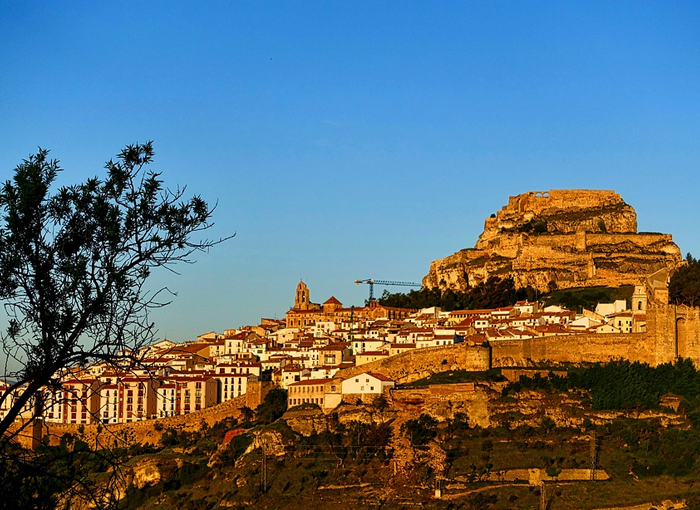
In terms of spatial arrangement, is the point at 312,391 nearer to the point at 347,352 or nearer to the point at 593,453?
the point at 347,352

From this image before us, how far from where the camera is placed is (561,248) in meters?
86.1

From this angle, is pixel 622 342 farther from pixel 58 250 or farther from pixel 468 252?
pixel 58 250

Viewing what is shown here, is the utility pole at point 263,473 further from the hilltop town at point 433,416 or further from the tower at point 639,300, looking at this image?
the tower at point 639,300

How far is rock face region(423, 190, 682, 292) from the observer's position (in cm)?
8306

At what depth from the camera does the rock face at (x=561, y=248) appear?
8306 cm

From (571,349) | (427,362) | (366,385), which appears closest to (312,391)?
(366,385)

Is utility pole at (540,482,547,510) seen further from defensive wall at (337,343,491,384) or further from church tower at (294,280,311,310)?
church tower at (294,280,311,310)

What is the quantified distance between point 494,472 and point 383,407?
27.6 ft

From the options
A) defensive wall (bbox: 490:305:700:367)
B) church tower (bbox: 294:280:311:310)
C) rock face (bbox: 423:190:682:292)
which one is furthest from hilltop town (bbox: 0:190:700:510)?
church tower (bbox: 294:280:311:310)

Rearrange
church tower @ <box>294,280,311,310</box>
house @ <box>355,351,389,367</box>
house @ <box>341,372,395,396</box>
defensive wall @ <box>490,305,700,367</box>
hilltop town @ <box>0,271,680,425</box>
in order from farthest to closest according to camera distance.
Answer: church tower @ <box>294,280,311,310</box> → house @ <box>355,351,389,367</box> → hilltop town @ <box>0,271,680,425</box> → house @ <box>341,372,395,396</box> → defensive wall @ <box>490,305,700,367</box>

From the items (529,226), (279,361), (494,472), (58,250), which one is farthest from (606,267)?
(58,250)

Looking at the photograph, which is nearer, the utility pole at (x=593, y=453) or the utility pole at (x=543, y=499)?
the utility pole at (x=543, y=499)

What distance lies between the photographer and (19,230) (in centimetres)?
859

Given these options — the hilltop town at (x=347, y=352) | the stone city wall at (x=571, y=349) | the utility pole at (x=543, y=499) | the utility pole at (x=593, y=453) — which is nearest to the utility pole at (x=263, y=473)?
the hilltop town at (x=347, y=352)
